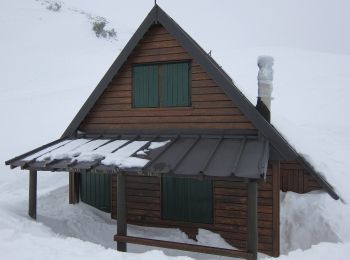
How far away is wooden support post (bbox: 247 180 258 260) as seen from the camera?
24.1 feet

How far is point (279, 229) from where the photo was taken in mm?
9469

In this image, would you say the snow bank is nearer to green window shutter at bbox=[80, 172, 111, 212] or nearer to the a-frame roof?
the a-frame roof

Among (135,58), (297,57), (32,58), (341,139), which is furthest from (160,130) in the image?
(32,58)

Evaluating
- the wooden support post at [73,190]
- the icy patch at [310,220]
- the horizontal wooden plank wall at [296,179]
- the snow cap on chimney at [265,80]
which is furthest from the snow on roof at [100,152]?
the icy patch at [310,220]

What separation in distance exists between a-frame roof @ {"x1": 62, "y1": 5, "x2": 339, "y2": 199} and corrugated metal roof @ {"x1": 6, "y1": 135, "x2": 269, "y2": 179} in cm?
39

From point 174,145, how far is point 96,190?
4.34m

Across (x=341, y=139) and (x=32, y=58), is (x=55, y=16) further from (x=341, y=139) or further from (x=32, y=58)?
(x=341, y=139)

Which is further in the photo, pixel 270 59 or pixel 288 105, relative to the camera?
pixel 288 105

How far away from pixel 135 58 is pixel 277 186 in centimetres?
556

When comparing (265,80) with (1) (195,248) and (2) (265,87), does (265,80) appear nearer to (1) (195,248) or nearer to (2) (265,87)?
(2) (265,87)

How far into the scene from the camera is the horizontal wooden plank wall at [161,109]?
959 centimetres

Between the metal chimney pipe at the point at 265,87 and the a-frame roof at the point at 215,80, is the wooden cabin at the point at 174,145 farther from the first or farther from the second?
the metal chimney pipe at the point at 265,87

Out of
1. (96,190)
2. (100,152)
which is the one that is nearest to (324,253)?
(100,152)

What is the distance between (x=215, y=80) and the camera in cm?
934
